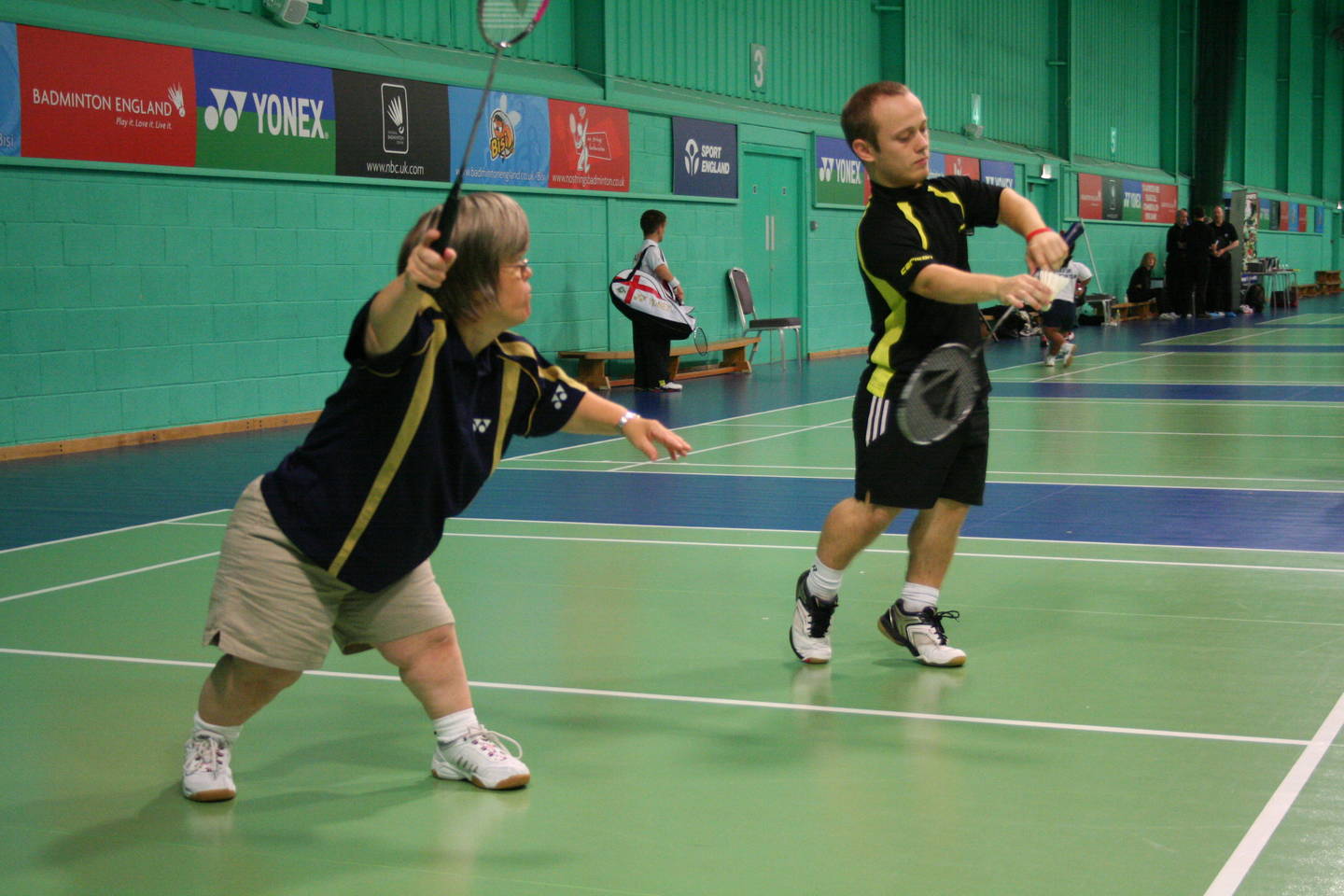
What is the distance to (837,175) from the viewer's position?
2086cm

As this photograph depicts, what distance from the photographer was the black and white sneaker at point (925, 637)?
451 centimetres

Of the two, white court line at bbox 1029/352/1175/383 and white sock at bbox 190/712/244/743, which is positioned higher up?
white court line at bbox 1029/352/1175/383

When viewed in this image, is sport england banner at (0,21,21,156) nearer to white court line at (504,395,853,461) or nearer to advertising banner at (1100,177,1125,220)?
white court line at (504,395,853,461)

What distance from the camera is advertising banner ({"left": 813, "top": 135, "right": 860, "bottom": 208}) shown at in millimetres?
20294

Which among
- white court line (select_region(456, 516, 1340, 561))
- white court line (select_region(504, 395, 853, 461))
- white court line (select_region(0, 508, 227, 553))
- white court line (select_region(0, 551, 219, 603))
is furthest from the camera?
white court line (select_region(504, 395, 853, 461))

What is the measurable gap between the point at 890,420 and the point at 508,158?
1030 cm

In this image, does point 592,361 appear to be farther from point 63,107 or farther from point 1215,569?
point 1215,569

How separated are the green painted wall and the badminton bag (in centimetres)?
54

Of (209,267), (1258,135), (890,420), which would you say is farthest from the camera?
(1258,135)

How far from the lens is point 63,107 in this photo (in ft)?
32.8

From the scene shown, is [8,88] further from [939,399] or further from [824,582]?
[939,399]

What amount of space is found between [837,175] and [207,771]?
722 inches

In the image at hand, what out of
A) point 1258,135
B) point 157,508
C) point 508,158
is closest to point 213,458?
point 157,508

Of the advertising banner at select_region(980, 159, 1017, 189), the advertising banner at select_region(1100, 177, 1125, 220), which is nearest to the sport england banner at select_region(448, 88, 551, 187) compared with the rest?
the advertising banner at select_region(980, 159, 1017, 189)
